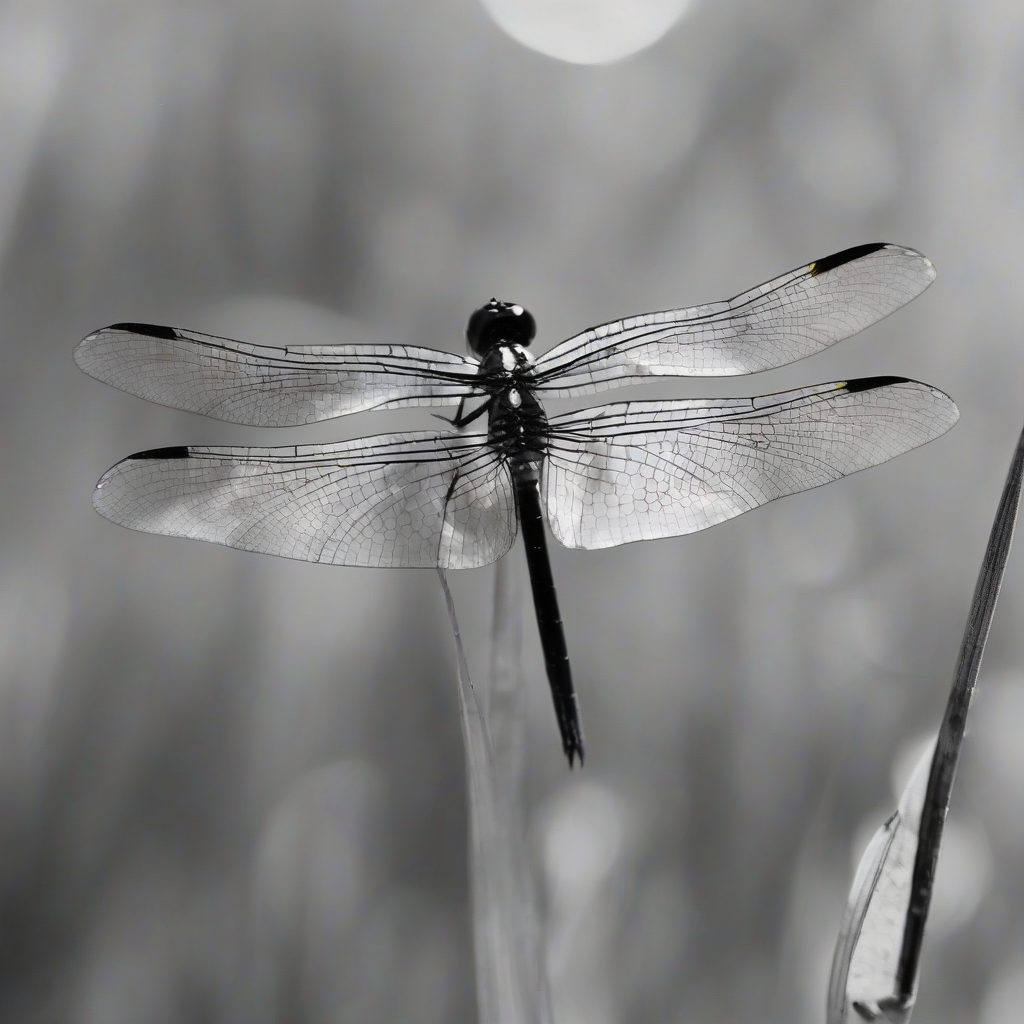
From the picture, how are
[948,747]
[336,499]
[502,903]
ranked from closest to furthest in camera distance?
1. [948,747]
2. [502,903]
3. [336,499]

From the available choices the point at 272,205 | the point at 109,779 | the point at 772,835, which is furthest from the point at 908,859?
the point at 272,205

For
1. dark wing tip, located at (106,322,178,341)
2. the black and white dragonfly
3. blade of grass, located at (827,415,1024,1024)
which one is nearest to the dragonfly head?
the black and white dragonfly

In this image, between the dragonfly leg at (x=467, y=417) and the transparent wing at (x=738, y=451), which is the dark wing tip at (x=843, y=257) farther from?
the dragonfly leg at (x=467, y=417)

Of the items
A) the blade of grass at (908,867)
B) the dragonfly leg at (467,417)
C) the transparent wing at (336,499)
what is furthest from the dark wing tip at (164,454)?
the blade of grass at (908,867)

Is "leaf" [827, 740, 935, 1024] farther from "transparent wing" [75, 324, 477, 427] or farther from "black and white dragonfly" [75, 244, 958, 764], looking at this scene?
"transparent wing" [75, 324, 477, 427]

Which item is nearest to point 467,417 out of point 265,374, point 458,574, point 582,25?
point 265,374

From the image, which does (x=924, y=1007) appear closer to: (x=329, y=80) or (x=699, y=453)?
(x=699, y=453)

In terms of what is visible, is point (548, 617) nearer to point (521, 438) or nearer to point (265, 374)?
point (521, 438)
